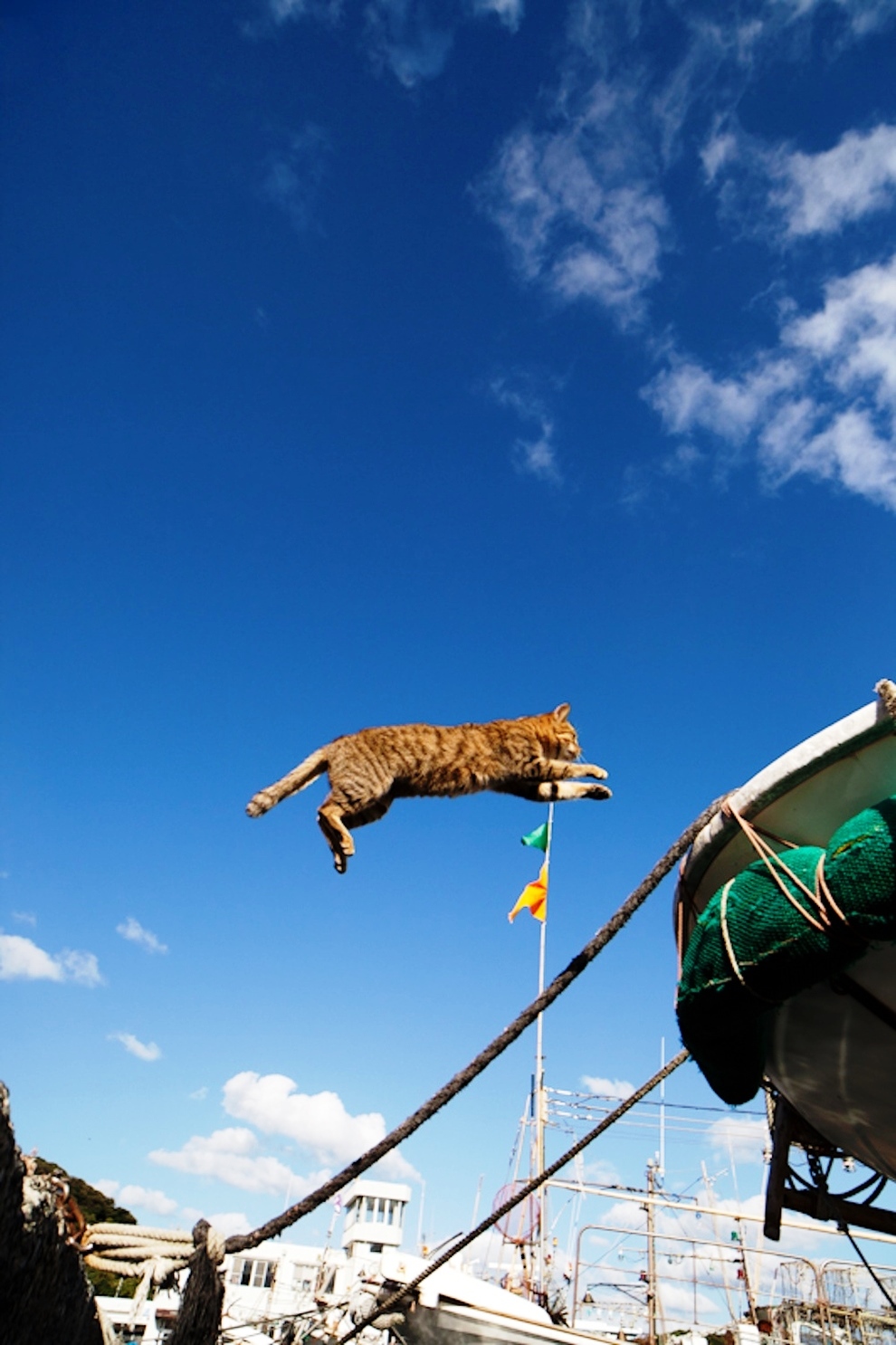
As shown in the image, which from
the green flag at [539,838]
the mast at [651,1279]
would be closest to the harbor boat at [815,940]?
the green flag at [539,838]

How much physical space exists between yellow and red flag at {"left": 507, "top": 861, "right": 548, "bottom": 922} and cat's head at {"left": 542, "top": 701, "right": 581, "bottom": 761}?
757 centimetres

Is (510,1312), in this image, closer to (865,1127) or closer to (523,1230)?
(865,1127)

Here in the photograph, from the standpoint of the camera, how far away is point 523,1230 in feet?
57.3

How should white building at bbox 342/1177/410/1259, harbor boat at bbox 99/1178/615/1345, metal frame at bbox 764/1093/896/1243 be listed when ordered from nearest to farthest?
metal frame at bbox 764/1093/896/1243
harbor boat at bbox 99/1178/615/1345
white building at bbox 342/1177/410/1259

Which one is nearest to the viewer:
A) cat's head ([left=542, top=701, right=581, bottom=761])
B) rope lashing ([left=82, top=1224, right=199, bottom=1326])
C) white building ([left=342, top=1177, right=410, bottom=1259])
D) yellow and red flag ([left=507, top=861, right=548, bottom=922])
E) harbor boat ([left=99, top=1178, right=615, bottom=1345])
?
rope lashing ([left=82, top=1224, right=199, bottom=1326])

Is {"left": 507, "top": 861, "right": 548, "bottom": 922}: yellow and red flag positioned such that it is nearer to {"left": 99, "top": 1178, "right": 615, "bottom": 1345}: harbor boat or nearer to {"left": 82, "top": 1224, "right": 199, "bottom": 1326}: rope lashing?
{"left": 99, "top": 1178, "right": 615, "bottom": 1345}: harbor boat

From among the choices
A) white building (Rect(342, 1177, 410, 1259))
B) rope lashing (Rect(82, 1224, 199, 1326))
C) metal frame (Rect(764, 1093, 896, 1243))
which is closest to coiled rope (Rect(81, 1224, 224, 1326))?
rope lashing (Rect(82, 1224, 199, 1326))

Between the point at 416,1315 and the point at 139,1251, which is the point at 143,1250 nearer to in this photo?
the point at 139,1251

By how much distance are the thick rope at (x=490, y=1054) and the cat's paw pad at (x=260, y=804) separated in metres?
2.16

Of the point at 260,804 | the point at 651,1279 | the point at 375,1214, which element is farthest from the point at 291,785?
the point at 375,1214

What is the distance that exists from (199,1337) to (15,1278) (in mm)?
688

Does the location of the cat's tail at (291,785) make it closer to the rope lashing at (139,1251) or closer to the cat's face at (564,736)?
the cat's face at (564,736)

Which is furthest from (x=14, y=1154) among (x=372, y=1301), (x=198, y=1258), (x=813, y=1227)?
(x=813, y=1227)

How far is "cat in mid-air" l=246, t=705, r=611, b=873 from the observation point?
5.02 m
